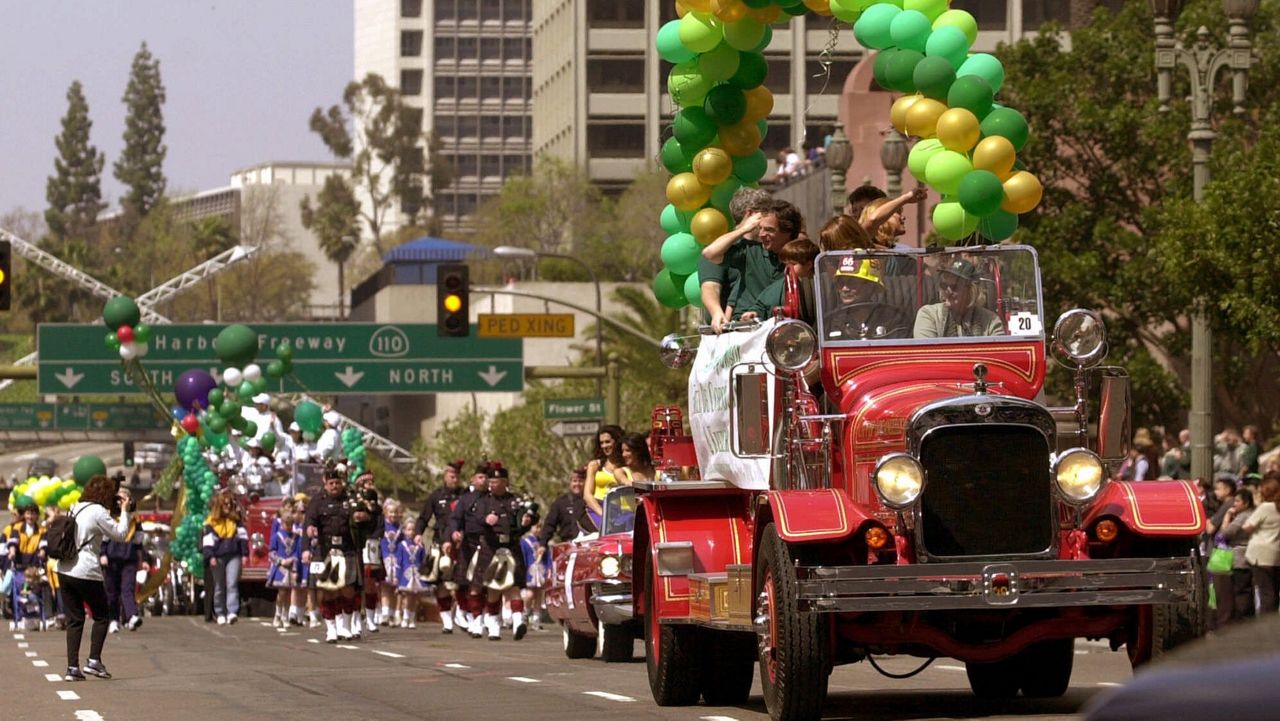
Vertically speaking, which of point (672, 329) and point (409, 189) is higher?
point (409, 189)

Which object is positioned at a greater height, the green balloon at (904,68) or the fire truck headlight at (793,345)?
the green balloon at (904,68)

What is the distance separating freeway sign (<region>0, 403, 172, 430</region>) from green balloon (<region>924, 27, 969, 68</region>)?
61889 millimetres

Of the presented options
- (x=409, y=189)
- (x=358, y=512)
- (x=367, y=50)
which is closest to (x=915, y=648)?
(x=358, y=512)

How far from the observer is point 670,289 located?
15781mm

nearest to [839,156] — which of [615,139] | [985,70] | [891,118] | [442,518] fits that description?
[442,518]

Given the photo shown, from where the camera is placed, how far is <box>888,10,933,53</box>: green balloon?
14031mm

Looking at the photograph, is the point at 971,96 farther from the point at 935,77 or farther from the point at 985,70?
the point at 985,70

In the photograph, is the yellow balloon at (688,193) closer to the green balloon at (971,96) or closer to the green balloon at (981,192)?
the green balloon at (971,96)

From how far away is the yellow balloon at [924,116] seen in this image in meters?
13.8

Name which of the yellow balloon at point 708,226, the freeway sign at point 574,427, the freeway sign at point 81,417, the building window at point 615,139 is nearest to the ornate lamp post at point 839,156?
the freeway sign at point 574,427

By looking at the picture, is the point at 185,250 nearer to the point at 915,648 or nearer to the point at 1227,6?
the point at 1227,6

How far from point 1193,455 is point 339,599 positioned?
Result: 9403 mm

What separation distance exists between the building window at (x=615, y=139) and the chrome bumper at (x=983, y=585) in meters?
104

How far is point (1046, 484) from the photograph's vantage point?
11086 millimetres
